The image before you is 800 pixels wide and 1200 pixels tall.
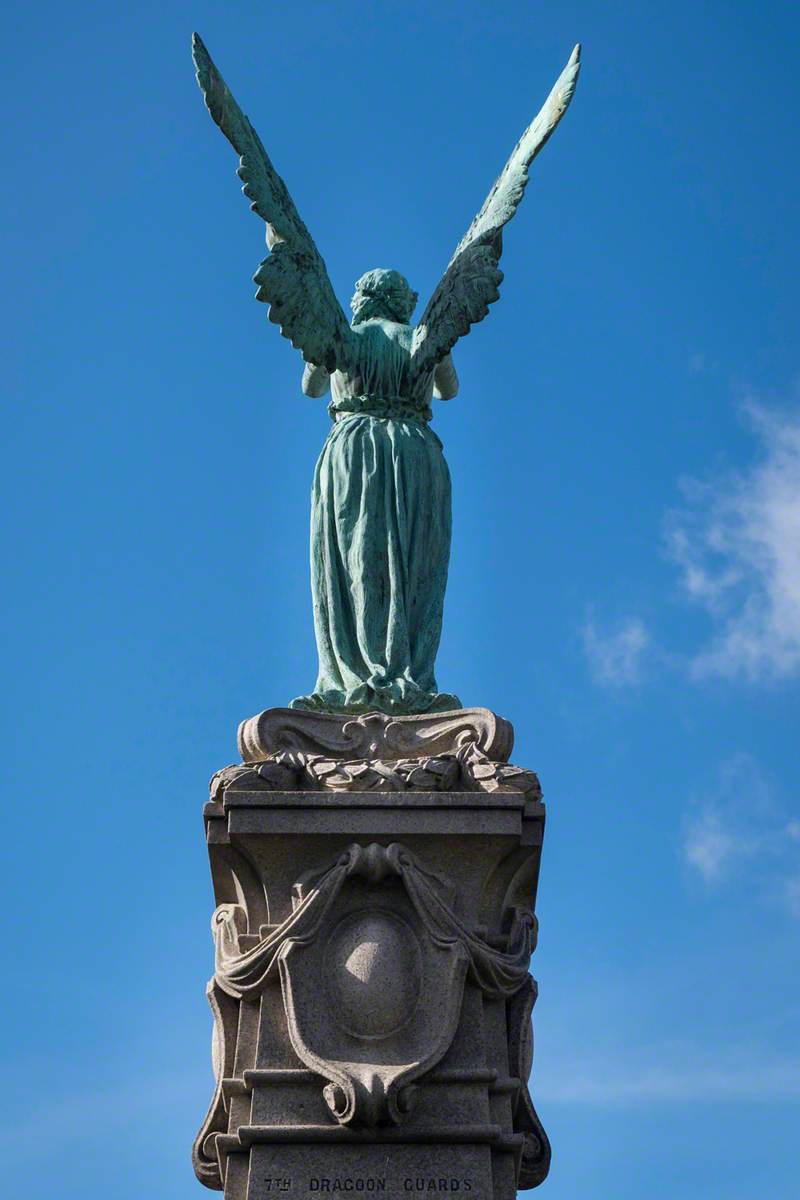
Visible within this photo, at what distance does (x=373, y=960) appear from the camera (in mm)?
12875

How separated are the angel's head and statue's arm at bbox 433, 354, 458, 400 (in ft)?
1.56

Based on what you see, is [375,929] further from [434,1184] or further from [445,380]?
[445,380]

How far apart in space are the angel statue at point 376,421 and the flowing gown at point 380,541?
11 millimetres

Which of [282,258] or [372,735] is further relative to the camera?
[282,258]

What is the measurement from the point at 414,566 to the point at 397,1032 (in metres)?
4.07

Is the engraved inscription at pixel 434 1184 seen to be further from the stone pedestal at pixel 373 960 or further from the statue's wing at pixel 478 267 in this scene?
the statue's wing at pixel 478 267

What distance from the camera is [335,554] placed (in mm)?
15852

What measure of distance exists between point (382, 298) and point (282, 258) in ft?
4.22

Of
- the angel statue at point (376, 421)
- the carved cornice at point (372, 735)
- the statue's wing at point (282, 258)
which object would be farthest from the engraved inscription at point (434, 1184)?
the statue's wing at point (282, 258)

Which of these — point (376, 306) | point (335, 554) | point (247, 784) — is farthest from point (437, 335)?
point (247, 784)

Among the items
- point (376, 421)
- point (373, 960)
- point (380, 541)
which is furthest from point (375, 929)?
point (376, 421)

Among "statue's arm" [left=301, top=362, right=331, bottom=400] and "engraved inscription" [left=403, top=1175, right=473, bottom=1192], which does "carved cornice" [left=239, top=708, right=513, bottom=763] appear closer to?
"engraved inscription" [left=403, top=1175, right=473, bottom=1192]

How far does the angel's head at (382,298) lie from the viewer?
17.1 m

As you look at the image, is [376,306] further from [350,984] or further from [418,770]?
[350,984]
